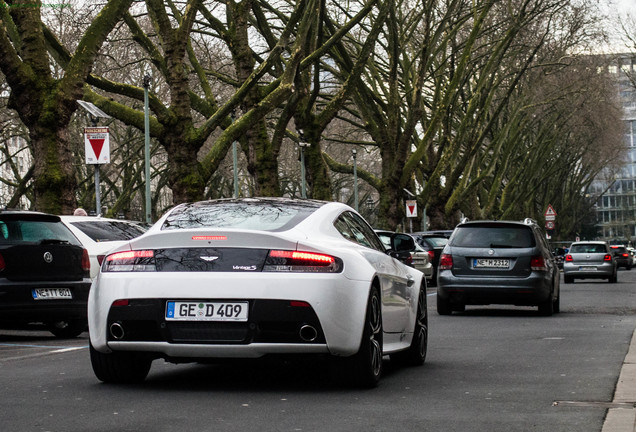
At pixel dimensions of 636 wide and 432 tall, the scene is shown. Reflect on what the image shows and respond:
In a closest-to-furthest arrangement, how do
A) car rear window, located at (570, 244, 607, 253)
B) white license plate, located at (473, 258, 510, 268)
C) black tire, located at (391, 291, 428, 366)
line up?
black tire, located at (391, 291, 428, 366)
white license plate, located at (473, 258, 510, 268)
car rear window, located at (570, 244, 607, 253)

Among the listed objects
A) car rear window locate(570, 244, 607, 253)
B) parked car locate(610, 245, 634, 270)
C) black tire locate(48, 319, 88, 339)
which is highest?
black tire locate(48, 319, 88, 339)

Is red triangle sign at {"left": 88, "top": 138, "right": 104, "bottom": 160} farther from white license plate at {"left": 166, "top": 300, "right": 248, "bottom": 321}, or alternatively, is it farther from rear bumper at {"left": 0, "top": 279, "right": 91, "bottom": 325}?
white license plate at {"left": 166, "top": 300, "right": 248, "bottom": 321}

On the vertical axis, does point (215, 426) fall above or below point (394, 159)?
below

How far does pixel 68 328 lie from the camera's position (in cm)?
1511

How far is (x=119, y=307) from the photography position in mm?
8055

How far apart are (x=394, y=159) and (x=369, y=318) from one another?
31439 mm

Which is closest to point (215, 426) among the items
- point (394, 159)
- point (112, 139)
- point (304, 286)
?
point (304, 286)

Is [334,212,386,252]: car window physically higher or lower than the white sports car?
higher

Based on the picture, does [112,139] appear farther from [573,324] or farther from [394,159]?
[573,324]

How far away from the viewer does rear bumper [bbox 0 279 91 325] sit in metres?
13.7

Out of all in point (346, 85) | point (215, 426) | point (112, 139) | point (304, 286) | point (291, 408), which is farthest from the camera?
point (112, 139)

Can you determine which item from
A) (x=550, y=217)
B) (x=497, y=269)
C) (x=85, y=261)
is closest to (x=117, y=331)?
(x=85, y=261)

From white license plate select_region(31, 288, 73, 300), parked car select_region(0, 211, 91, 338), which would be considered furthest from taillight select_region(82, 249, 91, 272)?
white license plate select_region(31, 288, 73, 300)

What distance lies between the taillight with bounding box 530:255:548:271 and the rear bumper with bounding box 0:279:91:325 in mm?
7228
